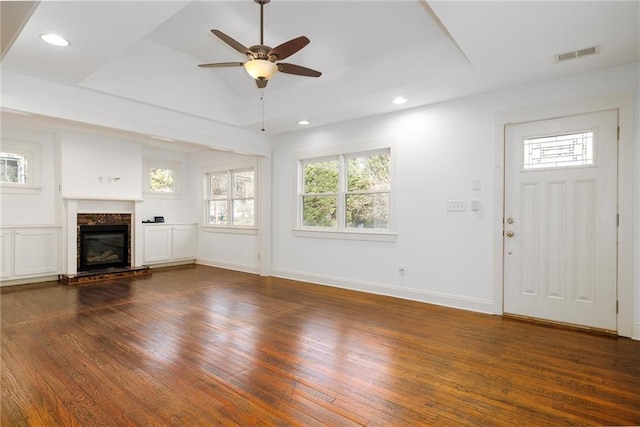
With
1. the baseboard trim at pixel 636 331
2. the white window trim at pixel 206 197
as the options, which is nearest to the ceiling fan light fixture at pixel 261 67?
the white window trim at pixel 206 197

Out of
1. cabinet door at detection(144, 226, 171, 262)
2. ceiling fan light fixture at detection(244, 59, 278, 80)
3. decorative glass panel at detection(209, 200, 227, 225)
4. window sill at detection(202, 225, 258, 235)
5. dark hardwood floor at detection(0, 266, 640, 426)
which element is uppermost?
ceiling fan light fixture at detection(244, 59, 278, 80)

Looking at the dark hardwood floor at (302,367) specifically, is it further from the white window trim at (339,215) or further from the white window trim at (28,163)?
the white window trim at (28,163)

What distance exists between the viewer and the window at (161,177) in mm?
7559

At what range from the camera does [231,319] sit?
3.74m

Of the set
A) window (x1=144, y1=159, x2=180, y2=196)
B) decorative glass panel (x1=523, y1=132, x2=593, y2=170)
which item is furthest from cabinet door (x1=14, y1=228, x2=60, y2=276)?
decorative glass panel (x1=523, y1=132, x2=593, y2=170)

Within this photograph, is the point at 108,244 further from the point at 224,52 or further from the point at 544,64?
the point at 544,64

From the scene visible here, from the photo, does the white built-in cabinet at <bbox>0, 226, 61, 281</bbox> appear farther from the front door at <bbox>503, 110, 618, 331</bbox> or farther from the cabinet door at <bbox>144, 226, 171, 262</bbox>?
the front door at <bbox>503, 110, 618, 331</bbox>

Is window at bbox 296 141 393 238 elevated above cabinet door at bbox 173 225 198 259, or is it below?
above

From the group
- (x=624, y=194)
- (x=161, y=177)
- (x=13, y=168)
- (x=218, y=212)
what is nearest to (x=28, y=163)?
(x=13, y=168)

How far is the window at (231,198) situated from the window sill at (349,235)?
58.2 inches

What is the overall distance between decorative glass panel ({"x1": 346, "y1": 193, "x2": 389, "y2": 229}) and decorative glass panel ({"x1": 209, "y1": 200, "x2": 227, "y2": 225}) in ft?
11.2

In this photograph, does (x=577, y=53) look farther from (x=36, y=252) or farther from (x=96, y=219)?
(x=36, y=252)

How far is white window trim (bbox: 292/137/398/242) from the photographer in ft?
15.7

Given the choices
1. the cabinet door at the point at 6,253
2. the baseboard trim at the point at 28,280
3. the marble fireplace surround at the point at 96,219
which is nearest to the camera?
the cabinet door at the point at 6,253
